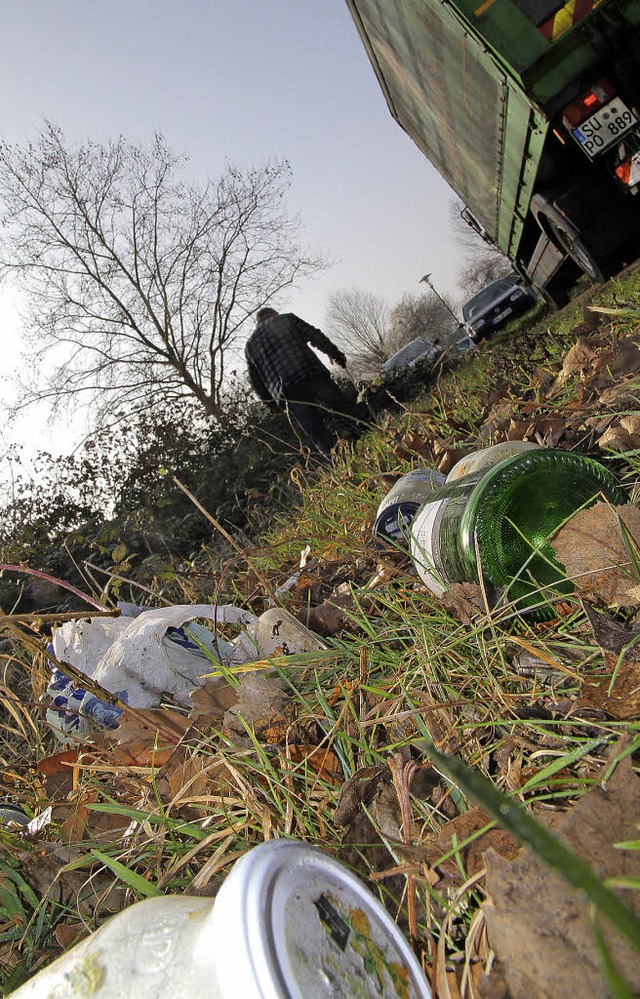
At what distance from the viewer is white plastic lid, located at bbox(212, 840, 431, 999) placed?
520 mm

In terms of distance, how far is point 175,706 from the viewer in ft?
5.38

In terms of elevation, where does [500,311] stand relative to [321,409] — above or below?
below

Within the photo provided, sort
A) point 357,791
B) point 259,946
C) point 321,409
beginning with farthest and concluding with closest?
point 321,409
point 357,791
point 259,946

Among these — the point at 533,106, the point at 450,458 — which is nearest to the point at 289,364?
the point at 533,106

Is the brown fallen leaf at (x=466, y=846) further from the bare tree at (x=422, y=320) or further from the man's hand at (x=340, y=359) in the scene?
the bare tree at (x=422, y=320)

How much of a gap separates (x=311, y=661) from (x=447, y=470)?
1418 millimetres

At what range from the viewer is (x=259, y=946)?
0.52 metres

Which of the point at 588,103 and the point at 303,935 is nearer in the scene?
the point at 303,935

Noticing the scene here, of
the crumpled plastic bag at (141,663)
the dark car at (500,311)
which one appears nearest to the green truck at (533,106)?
the crumpled plastic bag at (141,663)

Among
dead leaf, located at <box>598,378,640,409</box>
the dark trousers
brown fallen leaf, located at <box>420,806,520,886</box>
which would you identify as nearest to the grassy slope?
brown fallen leaf, located at <box>420,806,520,886</box>

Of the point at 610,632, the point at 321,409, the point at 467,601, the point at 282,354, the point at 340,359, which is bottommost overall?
the point at 610,632

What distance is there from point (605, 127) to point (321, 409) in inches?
165

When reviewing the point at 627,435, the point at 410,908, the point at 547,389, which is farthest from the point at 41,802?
the point at 547,389

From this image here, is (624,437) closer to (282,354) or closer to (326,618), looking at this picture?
(326,618)
